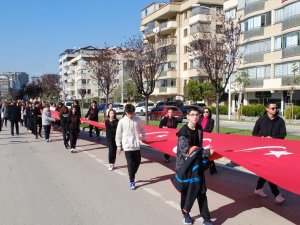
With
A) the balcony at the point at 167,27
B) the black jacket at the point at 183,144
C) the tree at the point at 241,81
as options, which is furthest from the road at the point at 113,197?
the balcony at the point at 167,27

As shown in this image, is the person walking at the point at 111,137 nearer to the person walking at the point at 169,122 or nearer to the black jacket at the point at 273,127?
the person walking at the point at 169,122

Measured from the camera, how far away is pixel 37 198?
8.34 metres

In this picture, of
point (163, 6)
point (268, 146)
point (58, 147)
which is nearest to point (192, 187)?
point (268, 146)

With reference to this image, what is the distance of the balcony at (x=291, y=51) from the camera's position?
48.7 metres

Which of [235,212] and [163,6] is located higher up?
[163,6]

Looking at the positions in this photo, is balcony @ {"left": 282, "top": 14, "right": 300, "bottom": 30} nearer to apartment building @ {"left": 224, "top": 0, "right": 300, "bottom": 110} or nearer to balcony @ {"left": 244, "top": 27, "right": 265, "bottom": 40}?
apartment building @ {"left": 224, "top": 0, "right": 300, "bottom": 110}

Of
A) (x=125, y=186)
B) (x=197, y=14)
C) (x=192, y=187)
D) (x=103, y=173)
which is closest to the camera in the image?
(x=192, y=187)

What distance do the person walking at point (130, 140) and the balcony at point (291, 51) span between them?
42.9 metres

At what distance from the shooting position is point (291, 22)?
49.7m

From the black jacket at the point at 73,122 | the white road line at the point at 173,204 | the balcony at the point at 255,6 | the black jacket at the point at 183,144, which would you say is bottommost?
the white road line at the point at 173,204

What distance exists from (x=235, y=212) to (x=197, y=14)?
213ft

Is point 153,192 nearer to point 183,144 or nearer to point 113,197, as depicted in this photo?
point 113,197

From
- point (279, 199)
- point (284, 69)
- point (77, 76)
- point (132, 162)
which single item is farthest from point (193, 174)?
point (77, 76)

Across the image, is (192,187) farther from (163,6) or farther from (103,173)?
(163,6)
